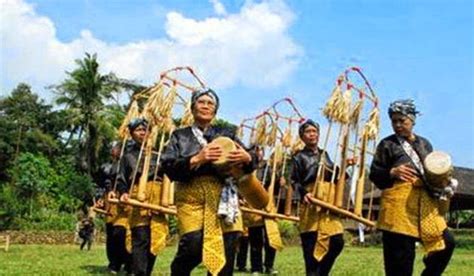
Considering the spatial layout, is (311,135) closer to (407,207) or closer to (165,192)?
(165,192)

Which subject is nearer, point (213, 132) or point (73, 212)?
point (213, 132)

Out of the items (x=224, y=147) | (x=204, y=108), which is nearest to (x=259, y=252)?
(x=204, y=108)

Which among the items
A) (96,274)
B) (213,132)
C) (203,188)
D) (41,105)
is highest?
(41,105)

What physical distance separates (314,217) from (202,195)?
299 centimetres

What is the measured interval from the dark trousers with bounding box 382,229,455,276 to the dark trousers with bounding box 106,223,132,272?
12.8 feet

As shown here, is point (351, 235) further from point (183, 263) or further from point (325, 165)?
point (183, 263)

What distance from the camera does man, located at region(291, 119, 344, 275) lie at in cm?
863

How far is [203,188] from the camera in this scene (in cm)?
609

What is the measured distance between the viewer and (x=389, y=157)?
288 inches

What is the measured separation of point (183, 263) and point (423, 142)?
278 cm

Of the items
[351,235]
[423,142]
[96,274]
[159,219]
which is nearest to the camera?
[423,142]

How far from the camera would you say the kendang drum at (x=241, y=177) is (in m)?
5.84

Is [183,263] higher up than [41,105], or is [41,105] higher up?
[41,105]

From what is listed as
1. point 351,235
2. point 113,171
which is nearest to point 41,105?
point 351,235
